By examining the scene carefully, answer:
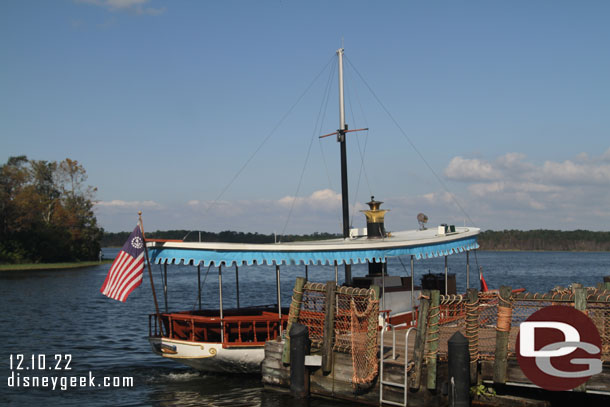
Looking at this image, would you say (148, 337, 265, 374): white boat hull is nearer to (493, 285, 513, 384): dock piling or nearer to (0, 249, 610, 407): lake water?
(0, 249, 610, 407): lake water

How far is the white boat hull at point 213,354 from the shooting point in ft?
54.7

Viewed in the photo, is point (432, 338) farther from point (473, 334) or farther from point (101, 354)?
point (101, 354)

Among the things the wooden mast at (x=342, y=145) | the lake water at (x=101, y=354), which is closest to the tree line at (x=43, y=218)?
the lake water at (x=101, y=354)

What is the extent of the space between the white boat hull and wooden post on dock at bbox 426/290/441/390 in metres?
5.45

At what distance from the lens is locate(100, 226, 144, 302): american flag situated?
641 inches

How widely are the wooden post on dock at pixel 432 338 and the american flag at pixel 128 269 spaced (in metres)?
7.80

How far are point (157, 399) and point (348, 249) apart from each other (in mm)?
6719

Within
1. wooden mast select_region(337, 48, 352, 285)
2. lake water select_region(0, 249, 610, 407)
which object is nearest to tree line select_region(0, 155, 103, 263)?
lake water select_region(0, 249, 610, 407)

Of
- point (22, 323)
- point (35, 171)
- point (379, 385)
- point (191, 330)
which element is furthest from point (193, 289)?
point (35, 171)

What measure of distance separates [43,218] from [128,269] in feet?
261

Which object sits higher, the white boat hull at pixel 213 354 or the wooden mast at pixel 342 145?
the wooden mast at pixel 342 145

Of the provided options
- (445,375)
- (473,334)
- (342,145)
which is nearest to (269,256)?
(445,375)

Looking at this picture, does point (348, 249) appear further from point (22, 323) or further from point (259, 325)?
point (22, 323)

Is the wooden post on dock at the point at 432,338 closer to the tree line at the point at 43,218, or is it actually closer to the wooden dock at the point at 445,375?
the wooden dock at the point at 445,375
